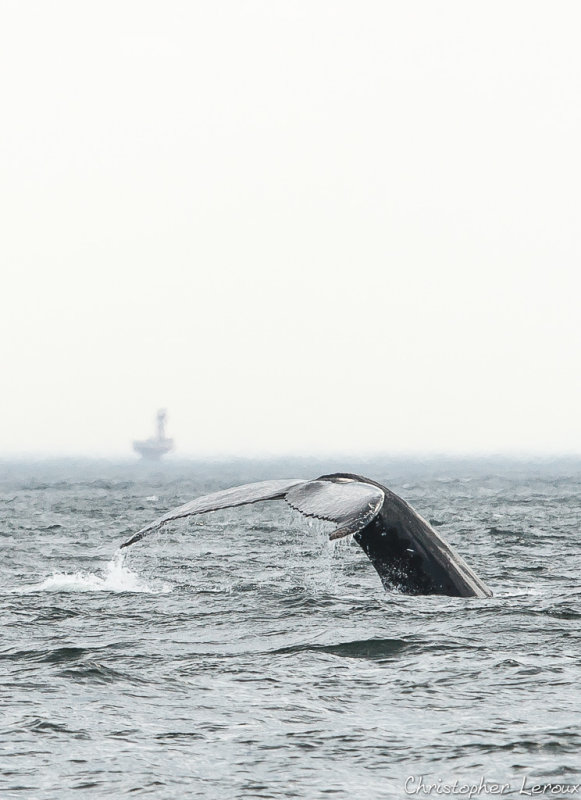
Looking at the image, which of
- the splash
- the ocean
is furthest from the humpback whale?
the splash

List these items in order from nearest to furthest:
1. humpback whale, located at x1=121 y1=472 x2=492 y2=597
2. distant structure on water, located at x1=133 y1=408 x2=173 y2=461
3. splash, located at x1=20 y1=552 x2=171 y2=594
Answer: humpback whale, located at x1=121 y1=472 x2=492 y2=597 → splash, located at x1=20 y1=552 x2=171 y2=594 → distant structure on water, located at x1=133 y1=408 x2=173 y2=461

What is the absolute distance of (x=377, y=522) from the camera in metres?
9.04

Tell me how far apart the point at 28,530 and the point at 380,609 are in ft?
49.7

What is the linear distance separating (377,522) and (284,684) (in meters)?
1.80

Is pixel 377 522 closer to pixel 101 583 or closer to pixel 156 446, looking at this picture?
pixel 101 583

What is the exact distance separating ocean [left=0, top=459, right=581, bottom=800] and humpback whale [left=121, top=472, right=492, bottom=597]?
0.27 meters

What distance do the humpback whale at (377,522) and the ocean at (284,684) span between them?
0.27 meters

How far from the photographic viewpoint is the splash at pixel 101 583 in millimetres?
13094

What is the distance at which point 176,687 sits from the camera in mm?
7746

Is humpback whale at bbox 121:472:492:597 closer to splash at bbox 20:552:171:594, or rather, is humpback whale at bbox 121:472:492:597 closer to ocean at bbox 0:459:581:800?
ocean at bbox 0:459:581:800

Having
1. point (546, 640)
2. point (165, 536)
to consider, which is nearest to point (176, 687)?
point (546, 640)

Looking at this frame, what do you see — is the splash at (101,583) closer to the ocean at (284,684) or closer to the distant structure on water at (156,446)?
the ocean at (284,684)

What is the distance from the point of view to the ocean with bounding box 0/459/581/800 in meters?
5.88

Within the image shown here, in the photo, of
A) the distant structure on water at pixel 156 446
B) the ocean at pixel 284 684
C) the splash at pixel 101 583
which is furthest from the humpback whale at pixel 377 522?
the distant structure on water at pixel 156 446
